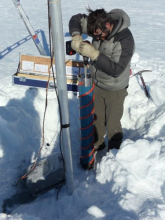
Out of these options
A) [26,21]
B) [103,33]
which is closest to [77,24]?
[103,33]

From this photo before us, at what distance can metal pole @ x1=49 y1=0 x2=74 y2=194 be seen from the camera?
1.79 m

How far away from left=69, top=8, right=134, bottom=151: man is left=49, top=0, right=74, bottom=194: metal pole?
338 mm

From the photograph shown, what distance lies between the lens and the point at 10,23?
334 inches

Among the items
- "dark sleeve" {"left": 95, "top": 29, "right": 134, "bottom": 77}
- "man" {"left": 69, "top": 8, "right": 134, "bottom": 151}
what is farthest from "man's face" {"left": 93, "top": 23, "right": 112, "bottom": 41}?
"dark sleeve" {"left": 95, "top": 29, "right": 134, "bottom": 77}

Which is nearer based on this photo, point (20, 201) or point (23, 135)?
point (20, 201)

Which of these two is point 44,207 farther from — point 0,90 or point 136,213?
point 0,90

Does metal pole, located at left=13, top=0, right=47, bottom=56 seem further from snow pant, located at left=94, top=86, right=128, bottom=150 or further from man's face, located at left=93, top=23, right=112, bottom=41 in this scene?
man's face, located at left=93, top=23, right=112, bottom=41

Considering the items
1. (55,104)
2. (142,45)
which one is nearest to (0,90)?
Result: (55,104)

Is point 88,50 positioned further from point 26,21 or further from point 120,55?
point 26,21

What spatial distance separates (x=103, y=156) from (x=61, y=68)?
1.53 m

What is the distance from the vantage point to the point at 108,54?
2.59 meters

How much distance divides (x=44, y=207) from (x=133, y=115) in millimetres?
2031

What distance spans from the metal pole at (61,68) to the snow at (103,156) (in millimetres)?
342

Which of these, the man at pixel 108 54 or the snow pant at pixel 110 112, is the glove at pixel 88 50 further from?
the snow pant at pixel 110 112
